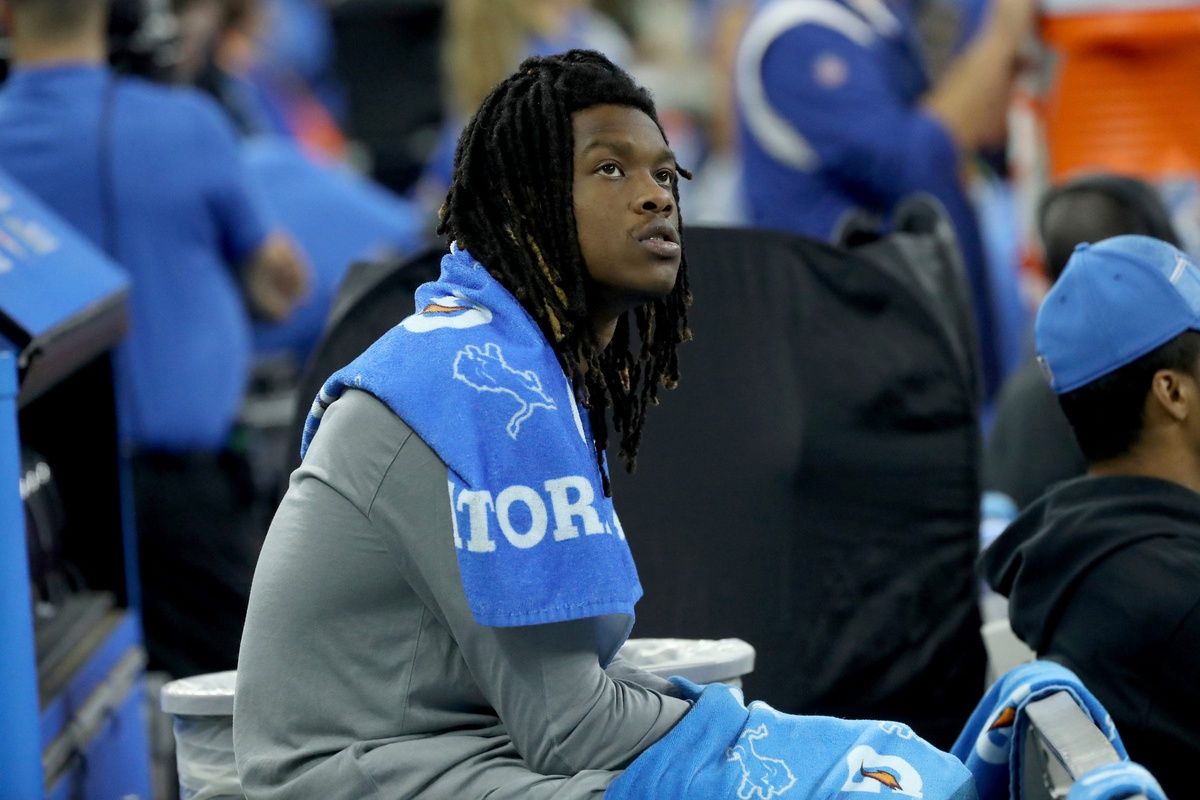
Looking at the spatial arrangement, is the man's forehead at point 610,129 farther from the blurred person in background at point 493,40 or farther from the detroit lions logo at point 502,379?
the blurred person in background at point 493,40

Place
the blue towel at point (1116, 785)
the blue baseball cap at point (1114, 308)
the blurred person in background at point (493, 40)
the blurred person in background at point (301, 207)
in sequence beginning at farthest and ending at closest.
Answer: the blurred person in background at point (301, 207)
the blurred person in background at point (493, 40)
the blue baseball cap at point (1114, 308)
the blue towel at point (1116, 785)

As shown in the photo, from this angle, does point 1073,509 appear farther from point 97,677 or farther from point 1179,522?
point 97,677

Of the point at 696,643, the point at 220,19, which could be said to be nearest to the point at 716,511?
the point at 696,643

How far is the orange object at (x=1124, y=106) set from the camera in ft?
18.3

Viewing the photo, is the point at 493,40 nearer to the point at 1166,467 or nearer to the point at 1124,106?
the point at 1124,106

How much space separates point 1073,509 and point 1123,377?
20cm

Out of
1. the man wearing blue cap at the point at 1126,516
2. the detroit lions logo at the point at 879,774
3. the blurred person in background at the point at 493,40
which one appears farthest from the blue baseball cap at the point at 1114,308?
the blurred person in background at the point at 493,40

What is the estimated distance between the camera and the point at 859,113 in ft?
17.3

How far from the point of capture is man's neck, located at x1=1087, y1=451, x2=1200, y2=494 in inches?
104

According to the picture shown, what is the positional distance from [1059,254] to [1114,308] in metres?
1.23

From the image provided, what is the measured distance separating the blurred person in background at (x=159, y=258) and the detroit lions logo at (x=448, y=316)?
2.44 metres

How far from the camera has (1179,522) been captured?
2547 millimetres

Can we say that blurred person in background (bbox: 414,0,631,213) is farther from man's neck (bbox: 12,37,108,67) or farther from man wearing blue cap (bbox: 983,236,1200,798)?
man wearing blue cap (bbox: 983,236,1200,798)

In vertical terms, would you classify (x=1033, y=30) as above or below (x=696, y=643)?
above
